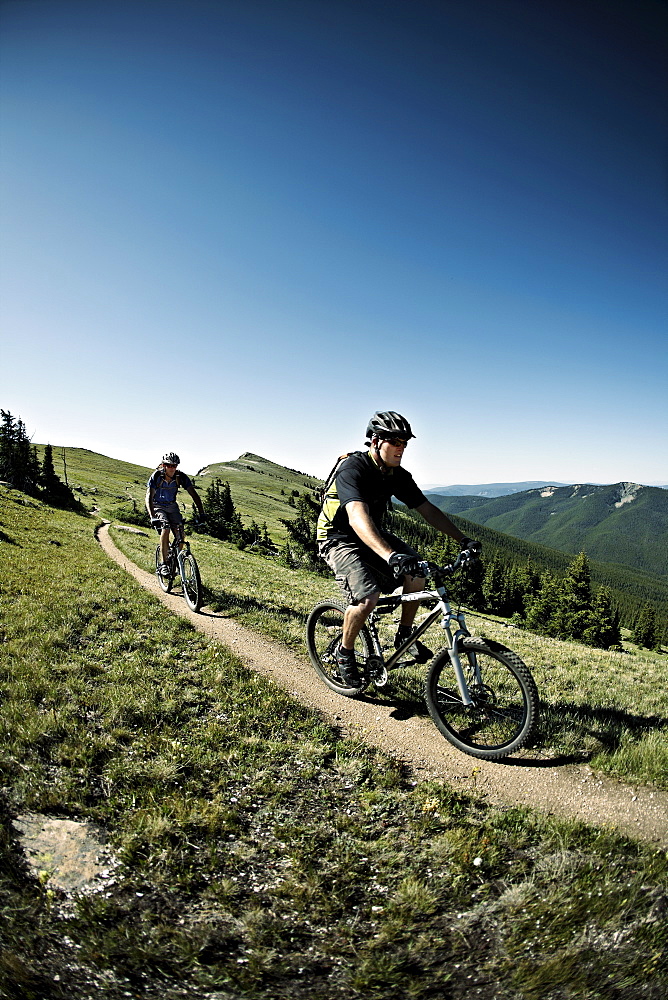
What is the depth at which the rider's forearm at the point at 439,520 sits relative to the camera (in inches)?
271

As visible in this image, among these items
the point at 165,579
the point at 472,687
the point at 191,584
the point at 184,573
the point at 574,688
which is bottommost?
the point at 165,579

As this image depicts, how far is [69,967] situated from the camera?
8.86ft

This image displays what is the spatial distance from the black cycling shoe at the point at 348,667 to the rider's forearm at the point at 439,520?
7.93 ft

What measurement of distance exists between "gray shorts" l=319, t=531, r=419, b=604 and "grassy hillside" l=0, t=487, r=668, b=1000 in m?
1.94

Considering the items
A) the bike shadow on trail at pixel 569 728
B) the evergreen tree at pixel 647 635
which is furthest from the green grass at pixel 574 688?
the evergreen tree at pixel 647 635

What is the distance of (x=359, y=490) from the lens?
20.2 ft

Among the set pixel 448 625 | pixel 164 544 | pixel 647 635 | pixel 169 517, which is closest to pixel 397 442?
pixel 448 625

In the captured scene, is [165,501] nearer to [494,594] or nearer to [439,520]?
[439,520]

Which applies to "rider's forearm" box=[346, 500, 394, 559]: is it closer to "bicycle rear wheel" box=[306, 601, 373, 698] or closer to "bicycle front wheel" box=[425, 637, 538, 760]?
"bicycle front wheel" box=[425, 637, 538, 760]

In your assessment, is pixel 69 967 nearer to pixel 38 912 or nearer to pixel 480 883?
pixel 38 912

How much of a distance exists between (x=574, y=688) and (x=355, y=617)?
5.27 m

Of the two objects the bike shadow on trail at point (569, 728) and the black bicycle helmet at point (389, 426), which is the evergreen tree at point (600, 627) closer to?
the bike shadow on trail at point (569, 728)

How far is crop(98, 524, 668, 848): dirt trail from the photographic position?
172 inches

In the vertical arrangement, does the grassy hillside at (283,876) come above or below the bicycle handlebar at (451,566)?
below
